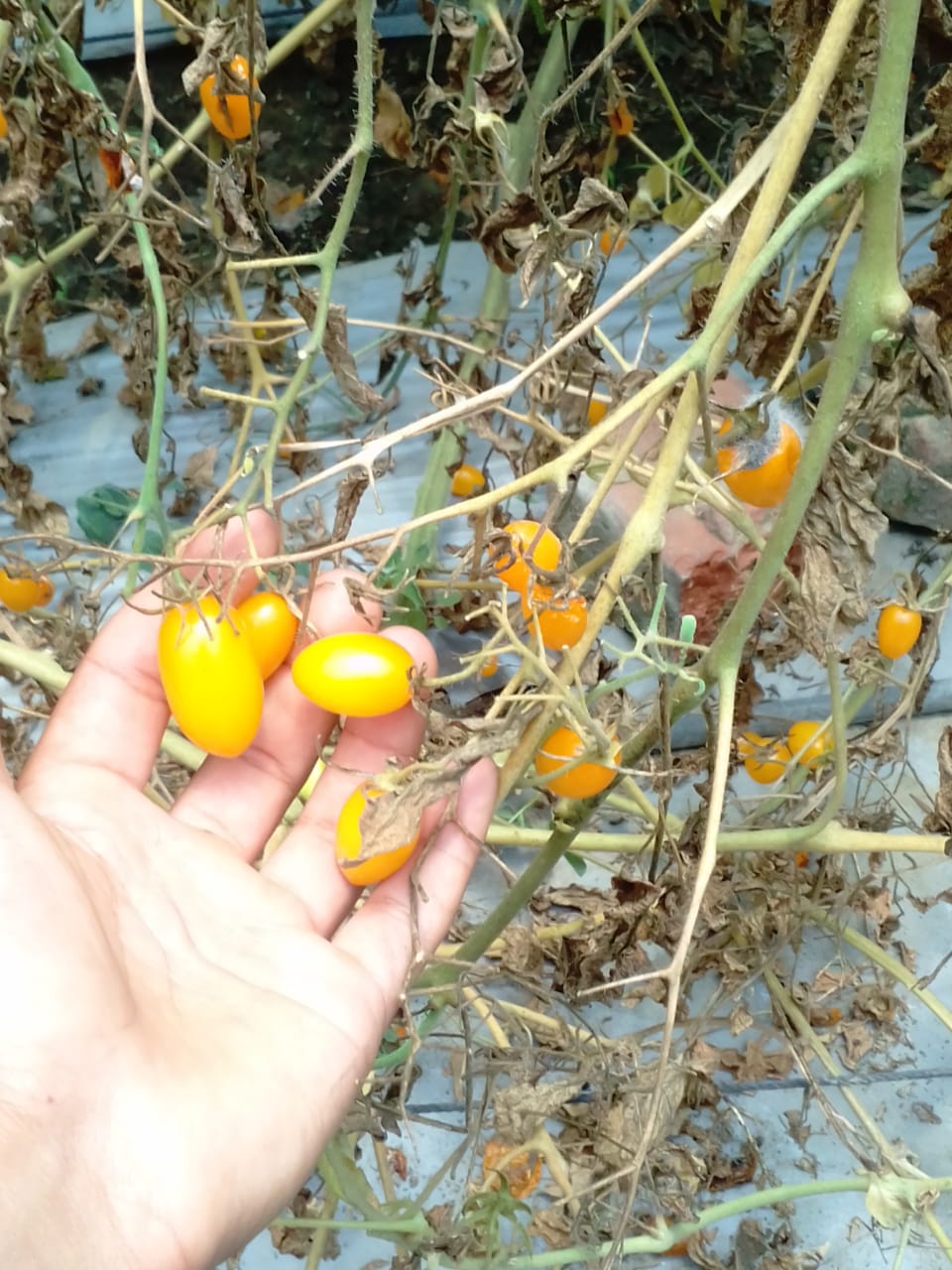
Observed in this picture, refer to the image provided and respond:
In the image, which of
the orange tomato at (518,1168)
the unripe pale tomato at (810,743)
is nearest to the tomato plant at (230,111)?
the unripe pale tomato at (810,743)

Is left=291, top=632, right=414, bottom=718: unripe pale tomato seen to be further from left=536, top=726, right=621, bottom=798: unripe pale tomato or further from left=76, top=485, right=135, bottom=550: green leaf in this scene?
left=76, top=485, right=135, bottom=550: green leaf

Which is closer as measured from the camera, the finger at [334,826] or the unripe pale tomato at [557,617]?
the unripe pale tomato at [557,617]

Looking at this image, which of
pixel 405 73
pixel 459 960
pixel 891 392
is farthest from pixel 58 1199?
pixel 405 73

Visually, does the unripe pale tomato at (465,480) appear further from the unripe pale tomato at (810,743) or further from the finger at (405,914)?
the finger at (405,914)

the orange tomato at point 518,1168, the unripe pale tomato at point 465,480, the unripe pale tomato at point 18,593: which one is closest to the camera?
the orange tomato at point 518,1168

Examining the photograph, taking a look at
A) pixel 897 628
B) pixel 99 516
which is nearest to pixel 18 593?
pixel 99 516
